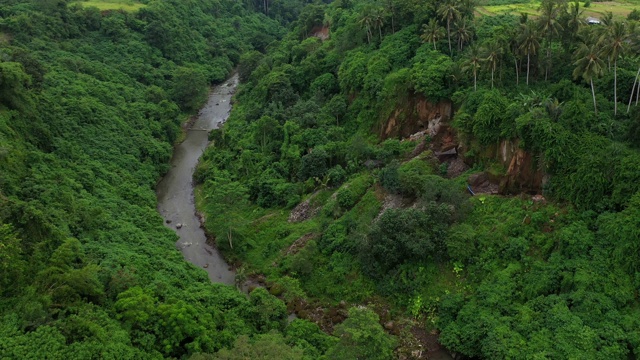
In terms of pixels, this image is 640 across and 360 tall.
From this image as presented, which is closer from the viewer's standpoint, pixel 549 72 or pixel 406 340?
pixel 406 340

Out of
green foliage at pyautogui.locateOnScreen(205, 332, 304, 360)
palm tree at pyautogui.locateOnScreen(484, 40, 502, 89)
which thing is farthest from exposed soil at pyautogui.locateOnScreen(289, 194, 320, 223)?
green foliage at pyautogui.locateOnScreen(205, 332, 304, 360)

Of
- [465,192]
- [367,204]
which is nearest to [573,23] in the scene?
[465,192]

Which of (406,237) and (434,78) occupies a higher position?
(434,78)

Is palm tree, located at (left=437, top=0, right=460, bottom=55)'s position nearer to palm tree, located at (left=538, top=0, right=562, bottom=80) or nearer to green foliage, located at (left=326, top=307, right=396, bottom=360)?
palm tree, located at (left=538, top=0, right=562, bottom=80)

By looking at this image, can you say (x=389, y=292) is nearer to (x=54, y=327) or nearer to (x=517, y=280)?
(x=517, y=280)

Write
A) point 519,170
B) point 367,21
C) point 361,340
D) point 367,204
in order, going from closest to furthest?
point 361,340
point 519,170
point 367,204
point 367,21

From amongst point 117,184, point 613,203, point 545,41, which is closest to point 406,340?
point 613,203

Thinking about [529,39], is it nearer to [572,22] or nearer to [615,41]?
[572,22]

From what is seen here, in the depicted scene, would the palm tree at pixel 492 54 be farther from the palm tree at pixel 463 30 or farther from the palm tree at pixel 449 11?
the palm tree at pixel 449 11
